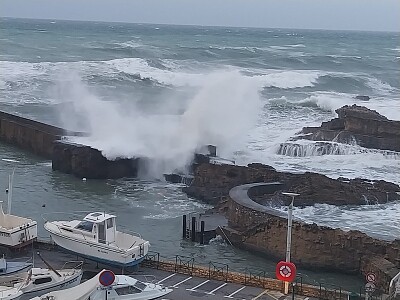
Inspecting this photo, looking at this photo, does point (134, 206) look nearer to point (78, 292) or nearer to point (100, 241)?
point (100, 241)

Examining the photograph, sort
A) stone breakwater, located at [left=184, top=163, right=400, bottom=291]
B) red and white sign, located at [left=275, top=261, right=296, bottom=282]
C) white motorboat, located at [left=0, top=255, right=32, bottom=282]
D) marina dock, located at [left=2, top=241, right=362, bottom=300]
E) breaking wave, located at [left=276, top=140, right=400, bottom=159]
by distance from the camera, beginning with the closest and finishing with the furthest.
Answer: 1. red and white sign, located at [left=275, top=261, right=296, bottom=282]
2. marina dock, located at [left=2, top=241, right=362, bottom=300]
3. white motorboat, located at [left=0, top=255, right=32, bottom=282]
4. stone breakwater, located at [left=184, top=163, right=400, bottom=291]
5. breaking wave, located at [left=276, top=140, right=400, bottom=159]

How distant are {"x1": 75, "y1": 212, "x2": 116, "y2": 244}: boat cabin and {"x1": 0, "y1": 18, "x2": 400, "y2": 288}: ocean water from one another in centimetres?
652

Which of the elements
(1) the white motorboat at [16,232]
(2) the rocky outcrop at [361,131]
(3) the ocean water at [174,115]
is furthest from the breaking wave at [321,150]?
(1) the white motorboat at [16,232]

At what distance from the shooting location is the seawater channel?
2550 cm

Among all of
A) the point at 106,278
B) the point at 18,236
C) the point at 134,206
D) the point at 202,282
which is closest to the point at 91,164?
the point at 134,206

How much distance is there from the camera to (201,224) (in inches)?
1112

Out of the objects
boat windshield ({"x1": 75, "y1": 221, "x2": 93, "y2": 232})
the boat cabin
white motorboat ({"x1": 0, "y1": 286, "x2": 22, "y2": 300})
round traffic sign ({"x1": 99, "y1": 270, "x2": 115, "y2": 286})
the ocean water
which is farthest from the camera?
the ocean water

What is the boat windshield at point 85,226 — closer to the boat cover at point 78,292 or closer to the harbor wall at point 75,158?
the boat cover at point 78,292

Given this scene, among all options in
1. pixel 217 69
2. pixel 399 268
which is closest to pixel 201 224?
pixel 399 268

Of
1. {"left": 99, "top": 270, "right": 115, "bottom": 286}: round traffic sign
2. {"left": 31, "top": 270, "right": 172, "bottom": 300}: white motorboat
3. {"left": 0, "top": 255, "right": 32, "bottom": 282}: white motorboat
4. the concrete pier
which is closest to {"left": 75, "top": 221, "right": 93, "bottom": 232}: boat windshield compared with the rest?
{"left": 0, "top": 255, "right": 32, "bottom": 282}: white motorboat

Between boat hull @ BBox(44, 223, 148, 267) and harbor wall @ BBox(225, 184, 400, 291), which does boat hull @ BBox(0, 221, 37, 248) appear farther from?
harbor wall @ BBox(225, 184, 400, 291)

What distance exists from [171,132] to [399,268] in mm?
23591

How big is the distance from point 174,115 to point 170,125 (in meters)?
7.03

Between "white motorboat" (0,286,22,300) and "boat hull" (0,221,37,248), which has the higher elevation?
"white motorboat" (0,286,22,300)
